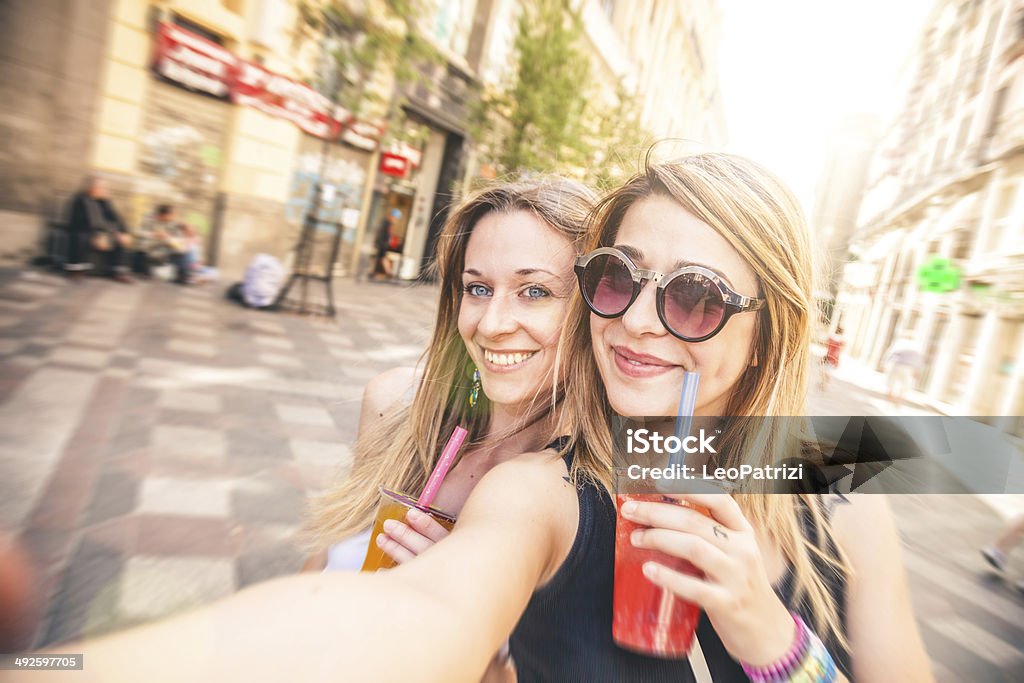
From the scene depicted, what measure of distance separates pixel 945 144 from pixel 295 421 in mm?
4426

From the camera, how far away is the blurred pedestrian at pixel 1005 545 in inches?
124

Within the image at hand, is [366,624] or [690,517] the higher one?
[690,517]

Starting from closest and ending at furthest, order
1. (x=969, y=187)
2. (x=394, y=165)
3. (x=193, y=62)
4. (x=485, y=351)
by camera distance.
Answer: (x=485, y=351)
(x=969, y=187)
(x=193, y=62)
(x=394, y=165)

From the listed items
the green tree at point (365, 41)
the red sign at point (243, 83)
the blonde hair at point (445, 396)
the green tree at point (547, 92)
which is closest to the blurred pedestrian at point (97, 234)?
the red sign at point (243, 83)

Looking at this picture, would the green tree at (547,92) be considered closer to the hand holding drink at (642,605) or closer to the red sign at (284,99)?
the red sign at (284,99)

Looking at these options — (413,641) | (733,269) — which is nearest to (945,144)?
(733,269)

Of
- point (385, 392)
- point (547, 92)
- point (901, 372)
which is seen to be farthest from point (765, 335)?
point (547, 92)

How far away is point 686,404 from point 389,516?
59 centimetres

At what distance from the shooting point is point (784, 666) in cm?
77

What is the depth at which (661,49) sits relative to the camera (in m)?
22.6

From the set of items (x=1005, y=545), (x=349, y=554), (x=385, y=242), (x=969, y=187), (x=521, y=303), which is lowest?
(x=1005, y=545)

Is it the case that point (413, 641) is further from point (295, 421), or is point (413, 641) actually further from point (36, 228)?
point (36, 228)

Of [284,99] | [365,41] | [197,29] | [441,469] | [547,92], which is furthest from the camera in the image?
[547,92]

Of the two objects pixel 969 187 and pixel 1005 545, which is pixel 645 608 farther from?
pixel 969 187
